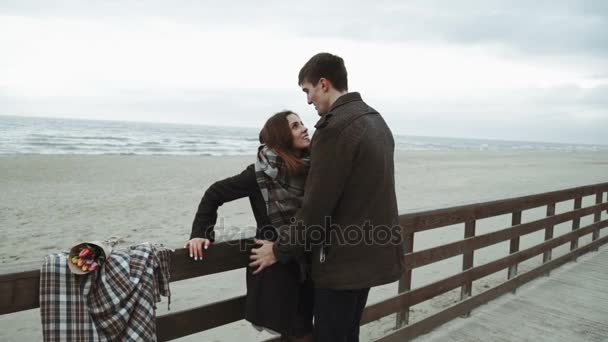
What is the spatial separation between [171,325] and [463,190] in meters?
14.5

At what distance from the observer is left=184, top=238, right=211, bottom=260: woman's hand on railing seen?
1871 millimetres

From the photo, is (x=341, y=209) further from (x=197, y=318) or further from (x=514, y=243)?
(x=514, y=243)

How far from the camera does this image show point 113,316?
1.57 meters

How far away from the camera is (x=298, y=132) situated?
1848 millimetres

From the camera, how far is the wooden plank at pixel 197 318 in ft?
6.32

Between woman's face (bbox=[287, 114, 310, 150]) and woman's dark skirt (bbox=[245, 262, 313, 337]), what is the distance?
494 mm

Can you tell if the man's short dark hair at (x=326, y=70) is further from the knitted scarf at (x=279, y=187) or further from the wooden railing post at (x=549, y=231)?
the wooden railing post at (x=549, y=231)

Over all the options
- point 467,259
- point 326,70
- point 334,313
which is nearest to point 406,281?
point 467,259

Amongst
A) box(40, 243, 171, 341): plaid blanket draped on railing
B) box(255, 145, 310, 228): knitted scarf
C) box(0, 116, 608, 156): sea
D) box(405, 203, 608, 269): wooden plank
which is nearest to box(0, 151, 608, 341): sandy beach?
box(40, 243, 171, 341): plaid blanket draped on railing

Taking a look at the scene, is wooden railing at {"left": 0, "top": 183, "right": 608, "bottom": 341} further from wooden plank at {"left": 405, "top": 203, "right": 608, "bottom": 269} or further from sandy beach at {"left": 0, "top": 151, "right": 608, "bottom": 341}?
sandy beach at {"left": 0, "top": 151, "right": 608, "bottom": 341}

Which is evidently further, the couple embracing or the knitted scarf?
the knitted scarf

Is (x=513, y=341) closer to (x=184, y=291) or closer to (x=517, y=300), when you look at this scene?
(x=517, y=300)

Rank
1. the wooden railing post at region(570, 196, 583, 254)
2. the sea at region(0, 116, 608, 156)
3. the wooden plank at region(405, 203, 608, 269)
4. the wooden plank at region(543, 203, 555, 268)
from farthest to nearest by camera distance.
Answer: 1. the sea at region(0, 116, 608, 156)
2. the wooden railing post at region(570, 196, 583, 254)
3. the wooden plank at region(543, 203, 555, 268)
4. the wooden plank at region(405, 203, 608, 269)

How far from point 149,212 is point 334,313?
28.7 feet
